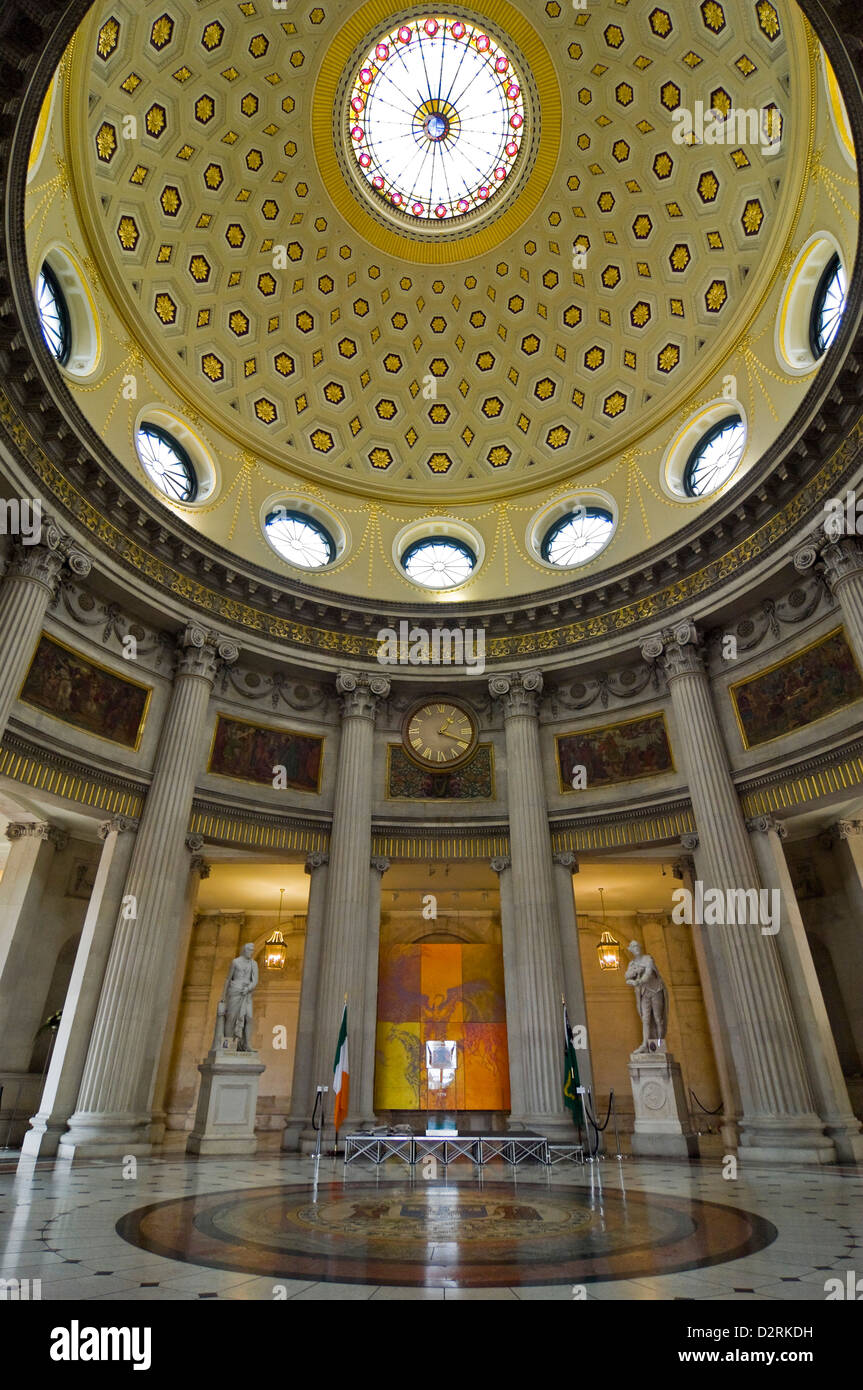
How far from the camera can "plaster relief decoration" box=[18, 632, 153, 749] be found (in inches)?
555

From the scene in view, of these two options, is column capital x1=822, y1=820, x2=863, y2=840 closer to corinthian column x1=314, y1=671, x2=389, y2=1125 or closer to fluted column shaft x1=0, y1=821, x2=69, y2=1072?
corinthian column x1=314, y1=671, x2=389, y2=1125

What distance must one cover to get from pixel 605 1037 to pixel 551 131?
89.2 feet

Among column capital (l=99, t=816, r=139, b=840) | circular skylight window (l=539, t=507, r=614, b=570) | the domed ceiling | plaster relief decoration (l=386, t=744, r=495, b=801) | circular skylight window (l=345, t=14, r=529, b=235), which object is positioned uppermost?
circular skylight window (l=345, t=14, r=529, b=235)

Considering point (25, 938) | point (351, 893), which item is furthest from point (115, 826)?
point (351, 893)

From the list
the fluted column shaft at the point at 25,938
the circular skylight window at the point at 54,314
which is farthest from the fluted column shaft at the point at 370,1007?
the circular skylight window at the point at 54,314

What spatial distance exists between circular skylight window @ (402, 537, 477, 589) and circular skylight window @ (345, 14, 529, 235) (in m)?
9.77

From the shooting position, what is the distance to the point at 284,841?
1750 cm

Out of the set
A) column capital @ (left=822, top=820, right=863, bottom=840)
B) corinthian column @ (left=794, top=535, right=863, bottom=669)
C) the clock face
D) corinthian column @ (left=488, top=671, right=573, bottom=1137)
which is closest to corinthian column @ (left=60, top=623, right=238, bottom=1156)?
the clock face

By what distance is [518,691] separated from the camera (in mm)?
19031

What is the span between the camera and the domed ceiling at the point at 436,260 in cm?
1655

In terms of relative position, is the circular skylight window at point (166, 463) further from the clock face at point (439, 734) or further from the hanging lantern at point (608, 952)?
the hanging lantern at point (608, 952)

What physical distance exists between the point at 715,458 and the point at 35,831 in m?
19.5

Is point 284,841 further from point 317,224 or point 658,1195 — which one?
point 317,224
